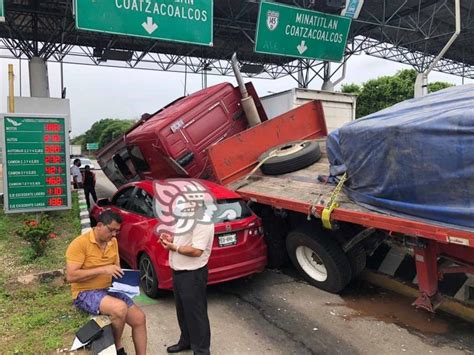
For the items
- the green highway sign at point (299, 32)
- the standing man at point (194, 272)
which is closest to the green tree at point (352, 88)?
the green highway sign at point (299, 32)

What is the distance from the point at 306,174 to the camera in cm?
602

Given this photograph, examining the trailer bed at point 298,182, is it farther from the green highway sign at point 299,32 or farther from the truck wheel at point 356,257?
the green highway sign at point 299,32

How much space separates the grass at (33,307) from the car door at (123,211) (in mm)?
836

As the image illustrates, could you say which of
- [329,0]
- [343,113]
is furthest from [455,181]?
[329,0]

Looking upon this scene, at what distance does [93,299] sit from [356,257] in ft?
9.91

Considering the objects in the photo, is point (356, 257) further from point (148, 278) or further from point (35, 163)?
point (35, 163)

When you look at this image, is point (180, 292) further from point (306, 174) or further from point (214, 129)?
point (214, 129)

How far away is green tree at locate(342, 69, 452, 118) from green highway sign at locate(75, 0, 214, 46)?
Answer: 64.8 ft

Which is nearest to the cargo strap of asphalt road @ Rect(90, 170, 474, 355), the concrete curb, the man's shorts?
the concrete curb

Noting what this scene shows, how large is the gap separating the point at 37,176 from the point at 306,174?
212 inches

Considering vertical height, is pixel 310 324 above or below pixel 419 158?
below

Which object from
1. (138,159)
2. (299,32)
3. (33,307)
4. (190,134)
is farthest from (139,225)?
(299,32)

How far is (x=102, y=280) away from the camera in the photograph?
3645 mm

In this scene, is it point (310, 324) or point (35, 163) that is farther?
point (35, 163)
